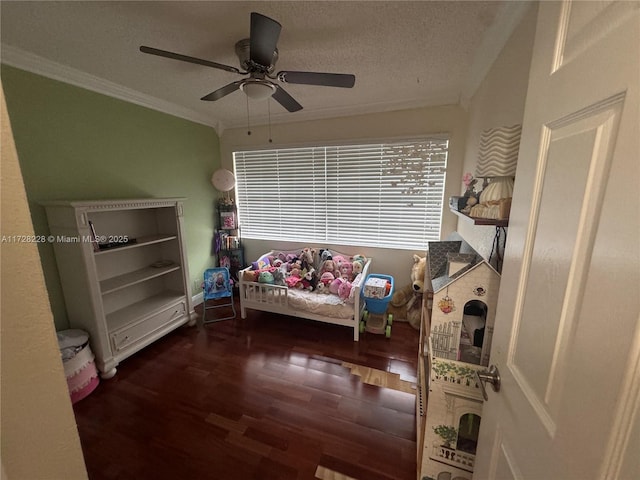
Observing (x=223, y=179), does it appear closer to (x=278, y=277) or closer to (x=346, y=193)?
(x=278, y=277)

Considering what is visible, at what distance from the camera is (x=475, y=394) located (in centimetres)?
107

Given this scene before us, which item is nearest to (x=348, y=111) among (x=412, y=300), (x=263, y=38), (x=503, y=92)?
(x=503, y=92)

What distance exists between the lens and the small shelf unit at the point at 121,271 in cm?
195

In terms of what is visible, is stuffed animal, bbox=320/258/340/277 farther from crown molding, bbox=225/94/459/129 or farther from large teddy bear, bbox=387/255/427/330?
crown molding, bbox=225/94/459/129

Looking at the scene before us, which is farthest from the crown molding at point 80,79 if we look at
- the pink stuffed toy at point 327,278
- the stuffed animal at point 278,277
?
the pink stuffed toy at point 327,278

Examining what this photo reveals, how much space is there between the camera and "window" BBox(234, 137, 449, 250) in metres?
2.86

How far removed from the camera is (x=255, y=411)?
1774mm

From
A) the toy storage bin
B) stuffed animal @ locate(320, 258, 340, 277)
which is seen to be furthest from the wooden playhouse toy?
stuffed animal @ locate(320, 258, 340, 277)

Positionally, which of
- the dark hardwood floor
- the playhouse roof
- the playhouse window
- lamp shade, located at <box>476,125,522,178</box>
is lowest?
the dark hardwood floor

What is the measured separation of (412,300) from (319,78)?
2400 mm

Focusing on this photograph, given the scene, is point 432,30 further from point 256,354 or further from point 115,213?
point 115,213

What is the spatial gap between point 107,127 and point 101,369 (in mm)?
2159

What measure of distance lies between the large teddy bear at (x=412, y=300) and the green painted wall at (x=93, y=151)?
2.65 metres

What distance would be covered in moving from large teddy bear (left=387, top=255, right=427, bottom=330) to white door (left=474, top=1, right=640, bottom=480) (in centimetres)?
195
